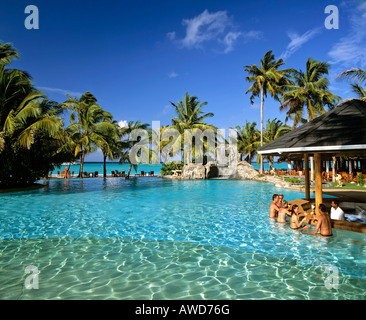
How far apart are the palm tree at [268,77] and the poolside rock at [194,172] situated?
24.3 feet

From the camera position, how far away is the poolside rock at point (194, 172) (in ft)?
93.4

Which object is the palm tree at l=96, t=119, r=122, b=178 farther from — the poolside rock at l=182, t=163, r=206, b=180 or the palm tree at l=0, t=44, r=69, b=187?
the poolside rock at l=182, t=163, r=206, b=180

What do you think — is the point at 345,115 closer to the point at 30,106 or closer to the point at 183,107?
the point at 30,106

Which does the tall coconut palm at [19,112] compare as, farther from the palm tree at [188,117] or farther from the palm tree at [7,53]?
the palm tree at [188,117]

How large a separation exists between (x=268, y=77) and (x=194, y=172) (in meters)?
15.2

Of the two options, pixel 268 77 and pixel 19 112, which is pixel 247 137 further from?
pixel 19 112

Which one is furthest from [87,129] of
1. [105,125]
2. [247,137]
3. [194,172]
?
[247,137]

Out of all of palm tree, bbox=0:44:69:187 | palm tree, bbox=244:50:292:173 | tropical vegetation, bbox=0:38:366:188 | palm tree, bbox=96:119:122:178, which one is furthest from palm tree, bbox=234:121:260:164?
palm tree, bbox=0:44:69:187

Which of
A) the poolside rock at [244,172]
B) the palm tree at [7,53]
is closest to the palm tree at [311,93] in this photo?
the poolside rock at [244,172]

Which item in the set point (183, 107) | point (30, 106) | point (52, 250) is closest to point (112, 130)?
point (183, 107)

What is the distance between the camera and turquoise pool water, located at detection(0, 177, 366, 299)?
3.90 metres

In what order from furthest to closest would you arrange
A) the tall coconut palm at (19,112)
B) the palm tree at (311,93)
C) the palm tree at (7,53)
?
the palm tree at (311,93) < the palm tree at (7,53) < the tall coconut palm at (19,112)

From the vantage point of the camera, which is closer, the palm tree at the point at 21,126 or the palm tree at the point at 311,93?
the palm tree at the point at 21,126
